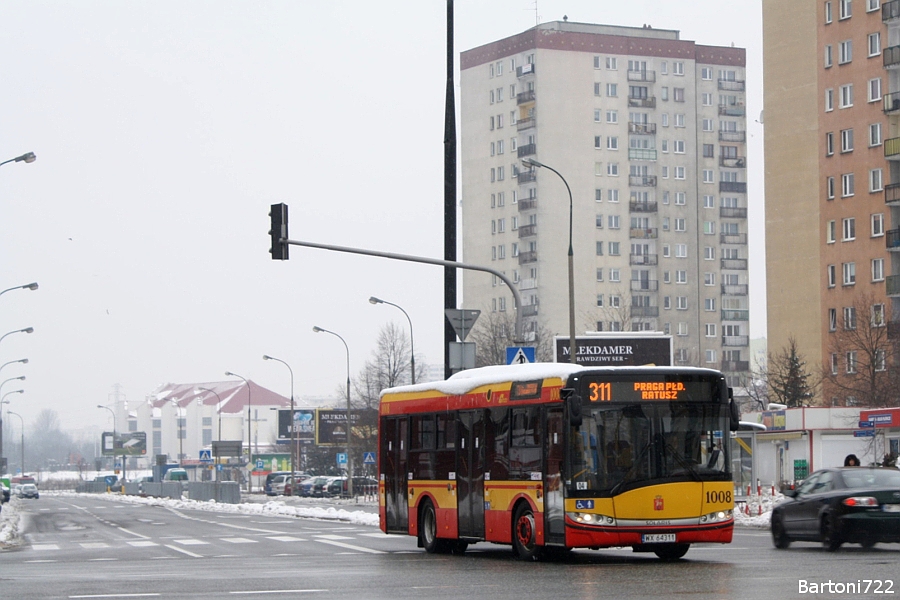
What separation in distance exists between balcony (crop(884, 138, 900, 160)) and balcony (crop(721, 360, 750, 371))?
1713 inches

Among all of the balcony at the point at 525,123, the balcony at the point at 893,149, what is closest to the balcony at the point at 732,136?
the balcony at the point at 525,123

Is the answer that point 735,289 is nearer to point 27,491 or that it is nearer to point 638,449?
point 27,491

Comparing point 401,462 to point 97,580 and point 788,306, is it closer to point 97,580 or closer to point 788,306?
point 97,580

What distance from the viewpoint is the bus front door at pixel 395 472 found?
24.9 m

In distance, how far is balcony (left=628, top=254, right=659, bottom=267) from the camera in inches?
4779

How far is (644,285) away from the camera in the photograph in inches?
4808

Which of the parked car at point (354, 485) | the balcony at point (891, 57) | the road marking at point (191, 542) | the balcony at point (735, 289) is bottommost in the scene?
the parked car at point (354, 485)

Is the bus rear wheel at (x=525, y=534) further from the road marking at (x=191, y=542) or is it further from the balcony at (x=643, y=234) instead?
Result: the balcony at (x=643, y=234)

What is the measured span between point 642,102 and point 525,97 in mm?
10289

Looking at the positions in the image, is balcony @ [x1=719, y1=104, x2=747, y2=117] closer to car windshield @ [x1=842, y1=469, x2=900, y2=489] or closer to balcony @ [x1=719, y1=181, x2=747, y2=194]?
balcony @ [x1=719, y1=181, x2=747, y2=194]

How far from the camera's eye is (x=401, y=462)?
25031 millimetres

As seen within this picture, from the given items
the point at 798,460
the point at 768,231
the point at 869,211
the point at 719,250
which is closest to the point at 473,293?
the point at 719,250

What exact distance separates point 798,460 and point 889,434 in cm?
574

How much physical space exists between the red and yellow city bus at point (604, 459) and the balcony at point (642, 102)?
101830mm
